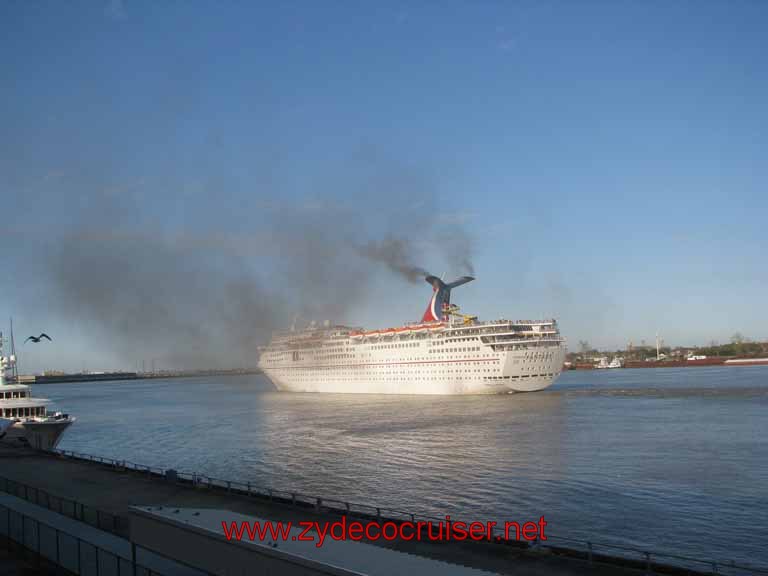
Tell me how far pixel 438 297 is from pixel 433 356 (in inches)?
546

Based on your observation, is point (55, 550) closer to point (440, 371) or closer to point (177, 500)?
point (177, 500)

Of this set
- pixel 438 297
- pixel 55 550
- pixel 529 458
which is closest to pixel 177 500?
pixel 55 550

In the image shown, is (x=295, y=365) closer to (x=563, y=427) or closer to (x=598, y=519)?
(x=563, y=427)

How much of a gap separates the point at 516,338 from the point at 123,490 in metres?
38.3

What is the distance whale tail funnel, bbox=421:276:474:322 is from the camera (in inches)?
2554

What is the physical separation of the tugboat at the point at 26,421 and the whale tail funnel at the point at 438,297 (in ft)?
135

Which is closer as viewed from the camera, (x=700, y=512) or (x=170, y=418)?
(x=700, y=512)

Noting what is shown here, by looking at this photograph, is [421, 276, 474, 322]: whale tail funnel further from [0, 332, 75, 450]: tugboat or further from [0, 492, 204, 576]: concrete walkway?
[0, 492, 204, 576]: concrete walkway

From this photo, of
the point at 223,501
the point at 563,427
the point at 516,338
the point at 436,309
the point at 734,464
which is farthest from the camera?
the point at 436,309

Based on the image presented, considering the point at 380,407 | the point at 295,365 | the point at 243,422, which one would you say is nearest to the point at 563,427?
the point at 380,407

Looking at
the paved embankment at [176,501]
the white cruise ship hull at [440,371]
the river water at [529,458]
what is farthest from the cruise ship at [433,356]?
the paved embankment at [176,501]

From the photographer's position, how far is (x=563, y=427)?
97.2 feet

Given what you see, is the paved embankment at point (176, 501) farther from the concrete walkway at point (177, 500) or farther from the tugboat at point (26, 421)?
the tugboat at point (26, 421)

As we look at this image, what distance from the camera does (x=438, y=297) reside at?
65500 millimetres
